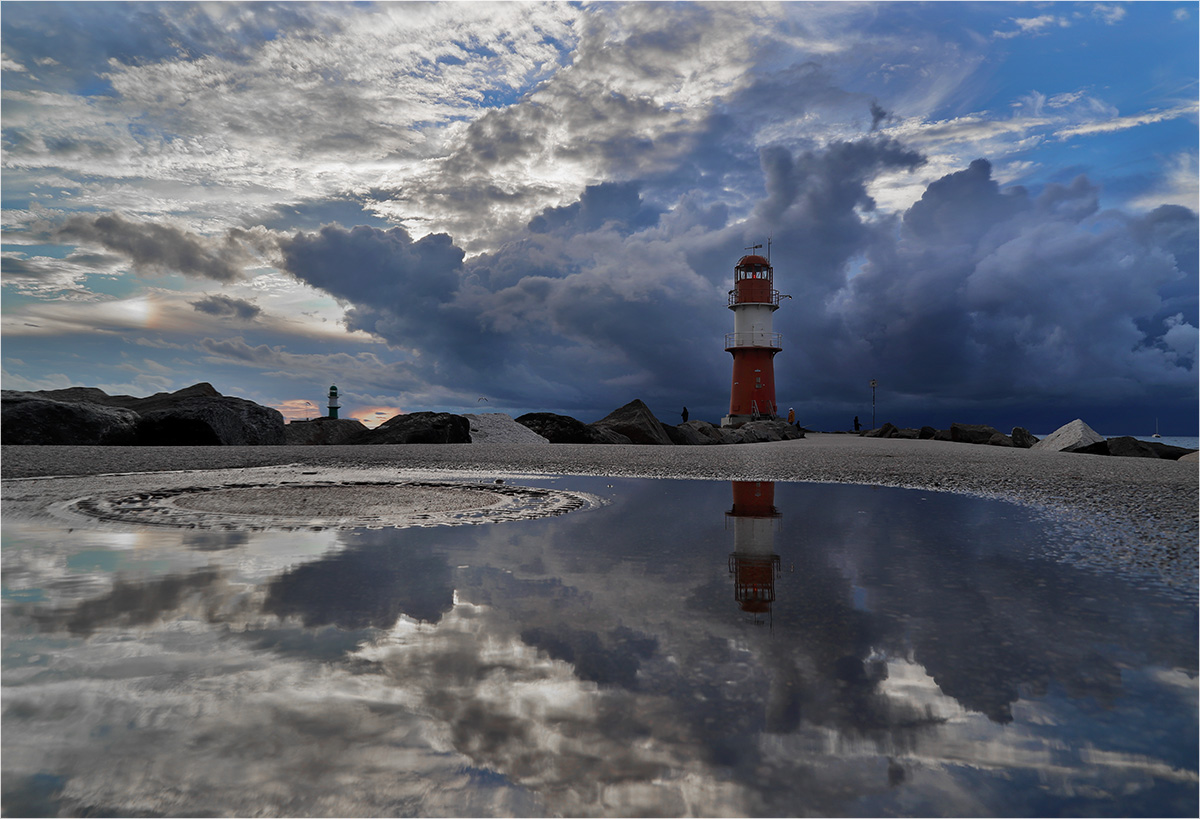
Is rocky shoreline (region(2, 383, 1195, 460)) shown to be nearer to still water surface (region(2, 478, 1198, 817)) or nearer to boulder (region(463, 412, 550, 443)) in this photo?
boulder (region(463, 412, 550, 443))

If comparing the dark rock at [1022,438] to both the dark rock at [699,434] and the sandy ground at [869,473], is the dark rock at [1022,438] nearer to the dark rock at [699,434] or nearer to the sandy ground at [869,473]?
the dark rock at [699,434]

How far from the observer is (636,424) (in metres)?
19.0

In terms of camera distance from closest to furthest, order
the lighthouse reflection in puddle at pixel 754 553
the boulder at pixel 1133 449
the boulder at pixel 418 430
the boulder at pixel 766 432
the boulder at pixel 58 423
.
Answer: the lighthouse reflection in puddle at pixel 754 553, the boulder at pixel 58 423, the boulder at pixel 1133 449, the boulder at pixel 418 430, the boulder at pixel 766 432

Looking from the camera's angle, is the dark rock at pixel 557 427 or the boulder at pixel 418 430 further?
the dark rock at pixel 557 427

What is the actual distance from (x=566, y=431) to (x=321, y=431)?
624cm

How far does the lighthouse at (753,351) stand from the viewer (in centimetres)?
3027

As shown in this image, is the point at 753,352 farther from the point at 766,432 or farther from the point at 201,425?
the point at 201,425

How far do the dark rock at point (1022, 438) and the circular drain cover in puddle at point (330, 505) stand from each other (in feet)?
63.2

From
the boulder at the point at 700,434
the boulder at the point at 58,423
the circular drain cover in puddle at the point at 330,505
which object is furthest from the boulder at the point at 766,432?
the circular drain cover in puddle at the point at 330,505

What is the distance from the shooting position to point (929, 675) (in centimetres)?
173

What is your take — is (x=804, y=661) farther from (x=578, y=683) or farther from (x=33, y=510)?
(x=33, y=510)

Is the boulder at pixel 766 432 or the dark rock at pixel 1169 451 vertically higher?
the boulder at pixel 766 432

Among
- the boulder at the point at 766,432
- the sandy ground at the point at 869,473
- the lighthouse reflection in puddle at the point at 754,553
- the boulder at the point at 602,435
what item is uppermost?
the boulder at the point at 766,432

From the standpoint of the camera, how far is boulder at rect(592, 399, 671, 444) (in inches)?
740
